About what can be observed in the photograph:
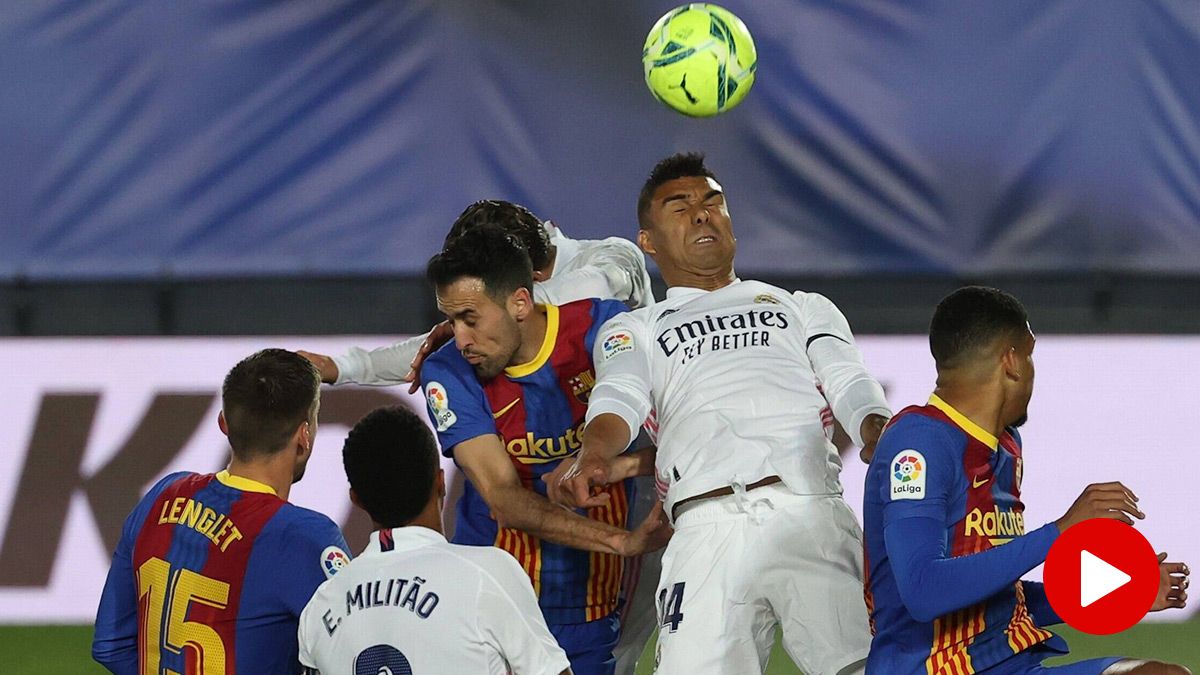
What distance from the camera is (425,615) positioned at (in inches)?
137

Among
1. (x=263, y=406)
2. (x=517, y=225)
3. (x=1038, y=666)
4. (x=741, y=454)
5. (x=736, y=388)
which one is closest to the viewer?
(x=1038, y=666)

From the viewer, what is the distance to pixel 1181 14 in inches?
325

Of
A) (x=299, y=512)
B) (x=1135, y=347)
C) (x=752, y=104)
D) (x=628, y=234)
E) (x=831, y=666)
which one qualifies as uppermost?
(x=752, y=104)

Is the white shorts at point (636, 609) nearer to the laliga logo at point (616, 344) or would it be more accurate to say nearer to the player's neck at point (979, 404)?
the laliga logo at point (616, 344)

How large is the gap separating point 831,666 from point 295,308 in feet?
15.5

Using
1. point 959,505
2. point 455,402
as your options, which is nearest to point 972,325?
point 959,505

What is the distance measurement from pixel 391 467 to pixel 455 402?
3.10 ft

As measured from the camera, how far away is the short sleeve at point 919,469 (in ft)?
11.6

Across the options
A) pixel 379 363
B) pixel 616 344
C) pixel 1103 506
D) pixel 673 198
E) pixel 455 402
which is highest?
pixel 673 198

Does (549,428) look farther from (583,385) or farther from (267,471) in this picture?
(267,471)

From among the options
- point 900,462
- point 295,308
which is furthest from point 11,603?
point 900,462

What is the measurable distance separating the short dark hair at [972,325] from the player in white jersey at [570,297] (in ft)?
5.19

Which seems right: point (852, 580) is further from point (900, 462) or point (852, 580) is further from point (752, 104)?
point (752, 104)

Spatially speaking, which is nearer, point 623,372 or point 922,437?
point 922,437
